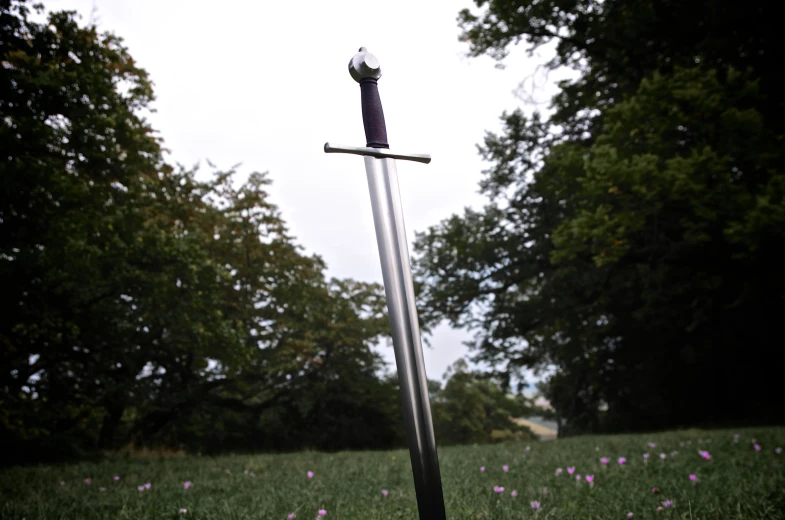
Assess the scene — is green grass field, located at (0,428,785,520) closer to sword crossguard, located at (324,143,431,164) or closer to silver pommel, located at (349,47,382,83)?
sword crossguard, located at (324,143,431,164)

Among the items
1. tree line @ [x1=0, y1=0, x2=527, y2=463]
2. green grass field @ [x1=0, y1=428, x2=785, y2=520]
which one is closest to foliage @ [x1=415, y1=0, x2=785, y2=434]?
green grass field @ [x1=0, y1=428, x2=785, y2=520]

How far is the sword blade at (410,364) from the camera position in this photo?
140 centimetres

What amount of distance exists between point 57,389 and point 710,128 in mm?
12690

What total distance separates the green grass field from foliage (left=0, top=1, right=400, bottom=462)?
3165 millimetres

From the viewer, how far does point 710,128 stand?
7.76 metres

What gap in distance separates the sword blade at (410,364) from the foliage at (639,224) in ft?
22.4

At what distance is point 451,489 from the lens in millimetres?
3703

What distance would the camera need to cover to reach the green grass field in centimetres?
288

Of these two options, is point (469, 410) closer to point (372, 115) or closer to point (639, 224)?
point (639, 224)

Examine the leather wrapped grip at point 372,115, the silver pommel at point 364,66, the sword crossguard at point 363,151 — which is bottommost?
the sword crossguard at point 363,151

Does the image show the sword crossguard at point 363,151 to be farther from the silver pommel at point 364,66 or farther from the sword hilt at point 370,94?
the silver pommel at point 364,66

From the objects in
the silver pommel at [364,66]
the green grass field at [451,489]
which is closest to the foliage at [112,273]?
the green grass field at [451,489]

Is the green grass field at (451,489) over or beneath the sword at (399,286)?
beneath

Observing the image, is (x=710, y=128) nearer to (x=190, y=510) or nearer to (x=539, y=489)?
(x=539, y=489)
